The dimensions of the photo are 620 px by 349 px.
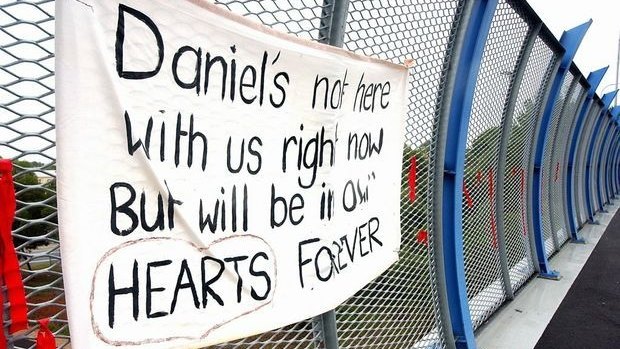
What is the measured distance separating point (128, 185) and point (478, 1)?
2344 millimetres

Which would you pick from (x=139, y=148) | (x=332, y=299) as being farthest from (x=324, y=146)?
(x=139, y=148)

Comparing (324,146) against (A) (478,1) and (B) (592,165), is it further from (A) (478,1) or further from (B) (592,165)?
(B) (592,165)

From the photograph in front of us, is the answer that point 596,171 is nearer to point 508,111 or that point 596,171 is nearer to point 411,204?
point 508,111

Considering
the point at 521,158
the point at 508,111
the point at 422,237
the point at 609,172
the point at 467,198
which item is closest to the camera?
the point at 422,237

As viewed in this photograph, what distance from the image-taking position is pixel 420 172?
2559mm

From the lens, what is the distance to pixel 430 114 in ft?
8.27

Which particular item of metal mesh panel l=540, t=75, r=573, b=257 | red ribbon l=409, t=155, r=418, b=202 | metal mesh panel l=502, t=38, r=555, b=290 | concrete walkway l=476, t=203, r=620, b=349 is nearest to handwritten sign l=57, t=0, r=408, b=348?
red ribbon l=409, t=155, r=418, b=202

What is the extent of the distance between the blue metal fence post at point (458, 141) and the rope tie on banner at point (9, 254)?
2.19 meters

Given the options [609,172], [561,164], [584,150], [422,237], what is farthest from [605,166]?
[422,237]

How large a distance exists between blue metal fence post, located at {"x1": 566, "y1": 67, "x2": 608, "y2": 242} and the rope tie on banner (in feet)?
25.7

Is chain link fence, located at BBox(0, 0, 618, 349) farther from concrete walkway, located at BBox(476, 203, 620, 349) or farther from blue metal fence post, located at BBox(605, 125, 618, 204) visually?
blue metal fence post, located at BBox(605, 125, 618, 204)

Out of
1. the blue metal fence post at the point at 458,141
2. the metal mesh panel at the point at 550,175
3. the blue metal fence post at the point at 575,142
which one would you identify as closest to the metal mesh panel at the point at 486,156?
the blue metal fence post at the point at 458,141

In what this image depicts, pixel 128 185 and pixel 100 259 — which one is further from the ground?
pixel 128 185

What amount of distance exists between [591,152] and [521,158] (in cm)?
681
